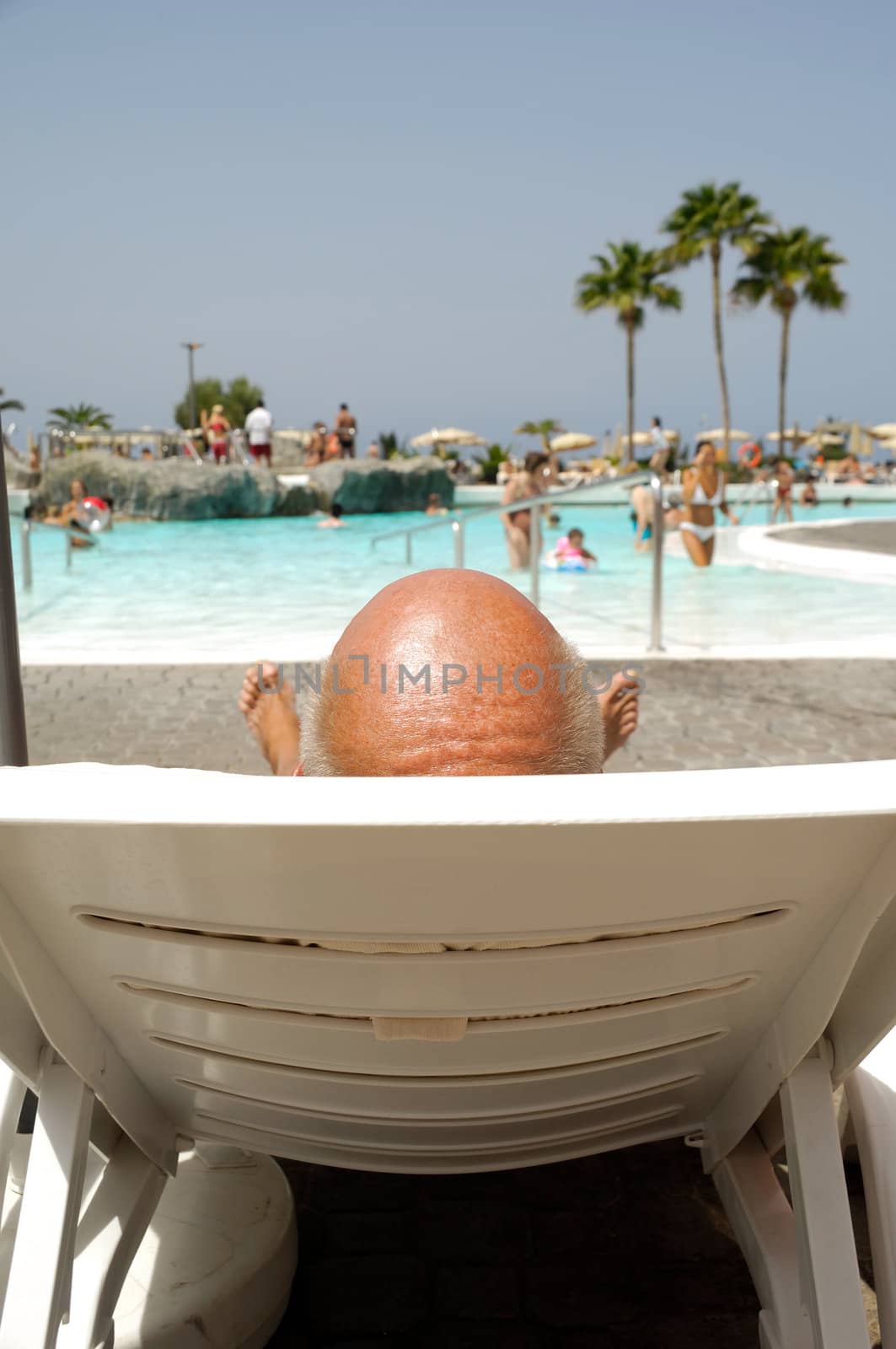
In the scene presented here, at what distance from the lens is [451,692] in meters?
1.19

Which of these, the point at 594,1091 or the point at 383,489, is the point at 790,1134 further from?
the point at 383,489

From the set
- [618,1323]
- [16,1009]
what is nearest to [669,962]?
[16,1009]

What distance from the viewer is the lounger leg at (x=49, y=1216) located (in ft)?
3.70

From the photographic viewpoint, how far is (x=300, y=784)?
786mm

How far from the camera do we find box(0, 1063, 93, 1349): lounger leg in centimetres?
113

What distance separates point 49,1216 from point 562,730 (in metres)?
0.75

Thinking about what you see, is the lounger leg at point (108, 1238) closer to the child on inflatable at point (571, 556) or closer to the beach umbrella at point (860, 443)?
the child on inflatable at point (571, 556)

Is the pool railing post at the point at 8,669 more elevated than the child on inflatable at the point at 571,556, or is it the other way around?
the pool railing post at the point at 8,669

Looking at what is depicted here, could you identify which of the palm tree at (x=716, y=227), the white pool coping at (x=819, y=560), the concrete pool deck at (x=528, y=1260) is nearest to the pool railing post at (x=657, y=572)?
the white pool coping at (x=819, y=560)

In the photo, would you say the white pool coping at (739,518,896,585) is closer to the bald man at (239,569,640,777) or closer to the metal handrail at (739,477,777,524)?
the metal handrail at (739,477,777,524)

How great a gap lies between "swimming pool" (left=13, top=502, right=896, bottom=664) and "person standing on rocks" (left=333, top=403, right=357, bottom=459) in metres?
12.1

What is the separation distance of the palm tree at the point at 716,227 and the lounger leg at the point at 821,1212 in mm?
47104

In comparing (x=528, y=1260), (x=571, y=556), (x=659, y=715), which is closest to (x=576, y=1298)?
(x=528, y=1260)

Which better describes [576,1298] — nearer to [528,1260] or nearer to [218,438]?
[528,1260]
